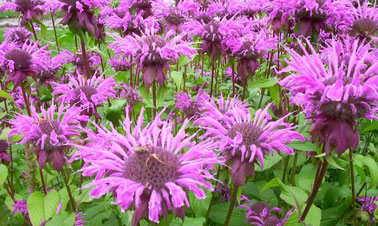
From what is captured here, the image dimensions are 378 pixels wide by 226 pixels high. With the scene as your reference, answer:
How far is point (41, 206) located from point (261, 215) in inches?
43.6

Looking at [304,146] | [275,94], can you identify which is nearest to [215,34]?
[275,94]

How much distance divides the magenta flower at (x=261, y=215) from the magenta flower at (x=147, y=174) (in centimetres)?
76

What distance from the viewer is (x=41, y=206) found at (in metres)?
1.66

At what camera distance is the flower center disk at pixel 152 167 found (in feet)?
3.56

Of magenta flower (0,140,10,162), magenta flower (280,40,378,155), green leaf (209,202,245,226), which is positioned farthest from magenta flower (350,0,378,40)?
magenta flower (0,140,10,162)

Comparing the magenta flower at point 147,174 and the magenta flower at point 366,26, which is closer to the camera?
the magenta flower at point 147,174

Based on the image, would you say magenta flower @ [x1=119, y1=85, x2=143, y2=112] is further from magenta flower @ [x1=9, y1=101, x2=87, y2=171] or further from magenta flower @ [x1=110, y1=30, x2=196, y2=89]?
magenta flower @ [x1=9, y1=101, x2=87, y2=171]

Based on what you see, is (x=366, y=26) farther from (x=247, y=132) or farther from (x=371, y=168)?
(x=247, y=132)

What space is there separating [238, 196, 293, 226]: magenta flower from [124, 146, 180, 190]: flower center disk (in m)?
0.87

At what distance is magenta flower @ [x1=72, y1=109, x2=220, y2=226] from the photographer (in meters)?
1.04

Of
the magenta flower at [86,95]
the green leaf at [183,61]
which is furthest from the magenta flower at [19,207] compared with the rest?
the green leaf at [183,61]

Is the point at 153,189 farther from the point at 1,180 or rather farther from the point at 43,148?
the point at 1,180

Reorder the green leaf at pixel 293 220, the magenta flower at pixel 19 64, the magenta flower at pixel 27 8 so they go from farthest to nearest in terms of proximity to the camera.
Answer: the magenta flower at pixel 27 8 → the magenta flower at pixel 19 64 → the green leaf at pixel 293 220

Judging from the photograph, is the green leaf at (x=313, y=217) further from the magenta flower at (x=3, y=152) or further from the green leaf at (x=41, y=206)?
the magenta flower at (x=3, y=152)
